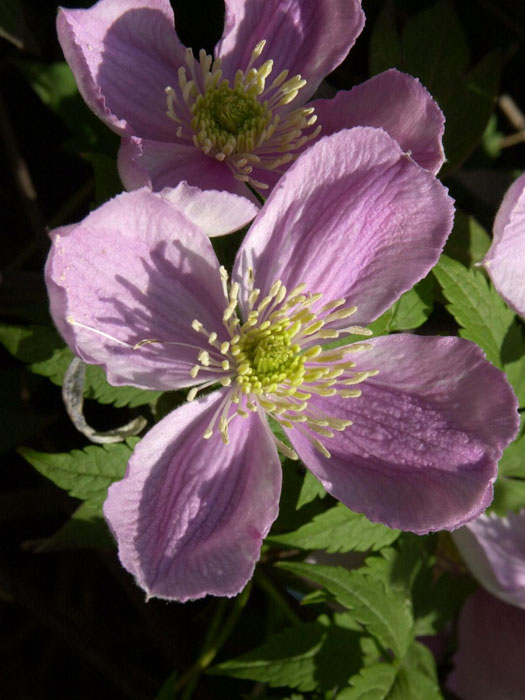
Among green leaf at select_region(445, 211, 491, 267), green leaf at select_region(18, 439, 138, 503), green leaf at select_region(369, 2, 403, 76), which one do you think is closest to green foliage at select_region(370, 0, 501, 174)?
green leaf at select_region(369, 2, 403, 76)

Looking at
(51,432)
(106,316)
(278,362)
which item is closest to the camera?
(106,316)

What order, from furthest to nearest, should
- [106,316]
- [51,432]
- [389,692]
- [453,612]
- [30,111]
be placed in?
1. [30,111]
2. [51,432]
3. [453,612]
4. [389,692]
5. [106,316]

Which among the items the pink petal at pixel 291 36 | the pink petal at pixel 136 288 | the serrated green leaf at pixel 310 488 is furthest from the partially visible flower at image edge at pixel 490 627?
the pink petal at pixel 291 36

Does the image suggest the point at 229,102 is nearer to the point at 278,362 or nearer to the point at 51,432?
the point at 278,362

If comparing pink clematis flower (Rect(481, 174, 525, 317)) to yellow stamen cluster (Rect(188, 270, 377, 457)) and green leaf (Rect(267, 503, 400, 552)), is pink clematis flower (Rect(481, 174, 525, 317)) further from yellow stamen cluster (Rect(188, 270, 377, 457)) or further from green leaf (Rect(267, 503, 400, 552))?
green leaf (Rect(267, 503, 400, 552))

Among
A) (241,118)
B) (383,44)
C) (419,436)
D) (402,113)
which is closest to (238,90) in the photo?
(241,118)

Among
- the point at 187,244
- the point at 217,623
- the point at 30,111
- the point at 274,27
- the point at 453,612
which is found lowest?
the point at 217,623

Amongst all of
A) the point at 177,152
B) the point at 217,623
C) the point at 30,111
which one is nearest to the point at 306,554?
the point at 217,623
